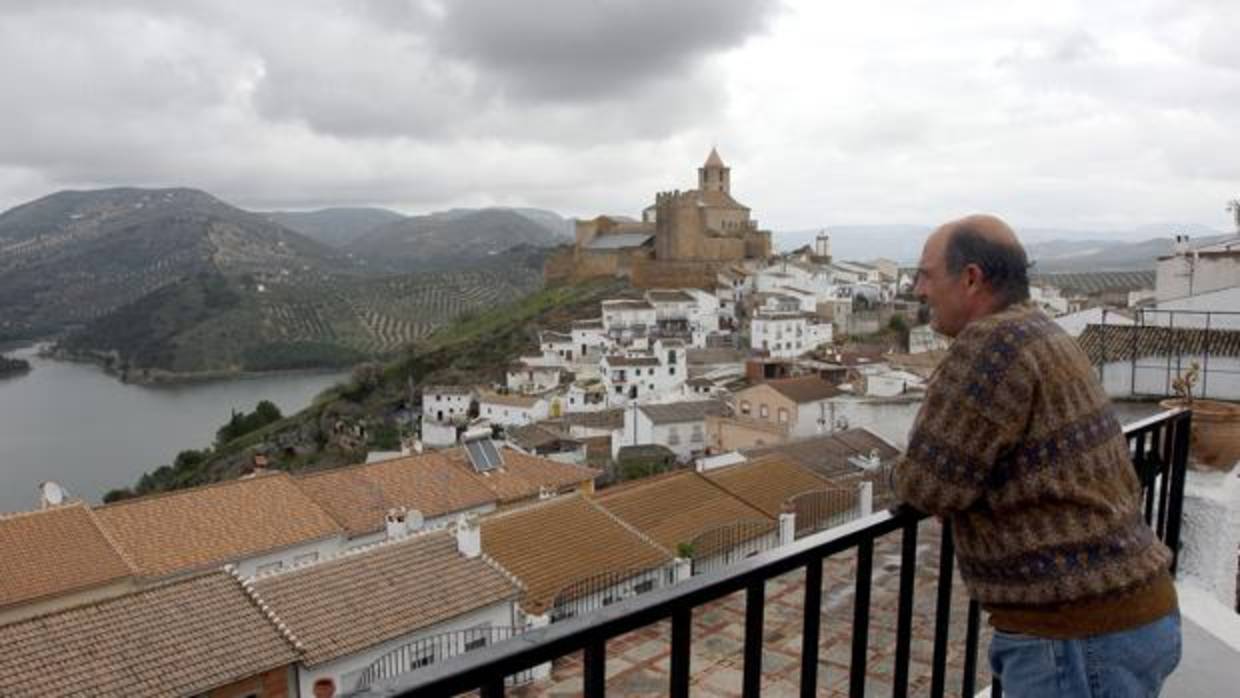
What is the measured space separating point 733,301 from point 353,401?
25.6 m

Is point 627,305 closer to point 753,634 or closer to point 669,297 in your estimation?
point 669,297

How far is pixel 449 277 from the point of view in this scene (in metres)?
129

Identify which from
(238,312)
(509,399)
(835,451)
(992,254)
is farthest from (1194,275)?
(238,312)

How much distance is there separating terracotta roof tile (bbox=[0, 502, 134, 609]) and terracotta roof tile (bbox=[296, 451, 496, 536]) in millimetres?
4169

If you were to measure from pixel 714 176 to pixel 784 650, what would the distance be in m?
73.5

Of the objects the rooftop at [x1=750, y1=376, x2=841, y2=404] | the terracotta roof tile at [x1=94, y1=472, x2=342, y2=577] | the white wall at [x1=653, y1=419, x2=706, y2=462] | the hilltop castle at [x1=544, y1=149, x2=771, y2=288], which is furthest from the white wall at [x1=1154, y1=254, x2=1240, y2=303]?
the hilltop castle at [x1=544, y1=149, x2=771, y2=288]

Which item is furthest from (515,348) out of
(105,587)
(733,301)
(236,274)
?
(236,274)

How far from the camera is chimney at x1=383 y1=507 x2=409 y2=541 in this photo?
1712cm

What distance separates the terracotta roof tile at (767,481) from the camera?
1642 cm

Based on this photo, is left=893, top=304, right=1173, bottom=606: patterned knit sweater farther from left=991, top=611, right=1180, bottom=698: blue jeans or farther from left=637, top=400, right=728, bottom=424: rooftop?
left=637, top=400, right=728, bottom=424: rooftop

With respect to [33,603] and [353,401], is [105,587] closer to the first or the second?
[33,603]

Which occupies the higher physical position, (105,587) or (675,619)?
(675,619)

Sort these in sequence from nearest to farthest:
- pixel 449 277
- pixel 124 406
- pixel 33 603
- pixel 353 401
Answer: pixel 33 603 < pixel 353 401 < pixel 124 406 < pixel 449 277

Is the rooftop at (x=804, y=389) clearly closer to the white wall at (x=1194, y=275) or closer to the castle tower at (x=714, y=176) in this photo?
the white wall at (x=1194, y=275)
